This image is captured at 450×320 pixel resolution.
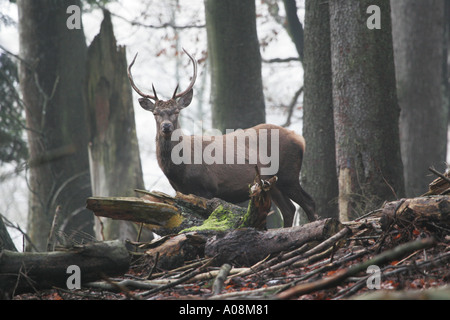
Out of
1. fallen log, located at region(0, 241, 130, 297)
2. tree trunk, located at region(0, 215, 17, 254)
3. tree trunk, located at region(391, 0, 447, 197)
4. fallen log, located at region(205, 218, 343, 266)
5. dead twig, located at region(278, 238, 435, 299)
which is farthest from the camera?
tree trunk, located at region(391, 0, 447, 197)

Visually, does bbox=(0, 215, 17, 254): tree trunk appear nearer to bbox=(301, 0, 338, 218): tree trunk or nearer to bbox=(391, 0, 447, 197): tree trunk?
bbox=(301, 0, 338, 218): tree trunk

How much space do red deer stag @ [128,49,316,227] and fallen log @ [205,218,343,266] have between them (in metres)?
3.04

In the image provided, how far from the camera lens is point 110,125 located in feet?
31.3

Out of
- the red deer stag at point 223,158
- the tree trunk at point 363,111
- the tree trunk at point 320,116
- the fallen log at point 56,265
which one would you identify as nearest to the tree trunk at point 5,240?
the fallen log at point 56,265

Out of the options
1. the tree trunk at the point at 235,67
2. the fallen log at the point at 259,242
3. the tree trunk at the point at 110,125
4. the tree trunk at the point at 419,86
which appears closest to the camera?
the fallen log at the point at 259,242

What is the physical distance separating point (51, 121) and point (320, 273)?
8.59 meters

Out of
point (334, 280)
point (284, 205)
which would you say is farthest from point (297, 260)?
point (284, 205)

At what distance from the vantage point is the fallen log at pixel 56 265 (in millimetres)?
4109

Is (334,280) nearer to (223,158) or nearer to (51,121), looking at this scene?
(223,158)

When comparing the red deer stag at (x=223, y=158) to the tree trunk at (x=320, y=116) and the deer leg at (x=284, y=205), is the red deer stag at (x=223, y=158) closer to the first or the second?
the deer leg at (x=284, y=205)

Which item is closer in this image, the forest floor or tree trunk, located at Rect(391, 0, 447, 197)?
the forest floor

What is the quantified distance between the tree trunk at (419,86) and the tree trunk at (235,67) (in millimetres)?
2909

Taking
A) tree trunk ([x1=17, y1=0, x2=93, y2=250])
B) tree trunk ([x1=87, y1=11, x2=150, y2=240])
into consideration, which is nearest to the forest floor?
tree trunk ([x1=87, y1=11, x2=150, y2=240])

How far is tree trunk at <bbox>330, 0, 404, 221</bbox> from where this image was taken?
7.09 meters
